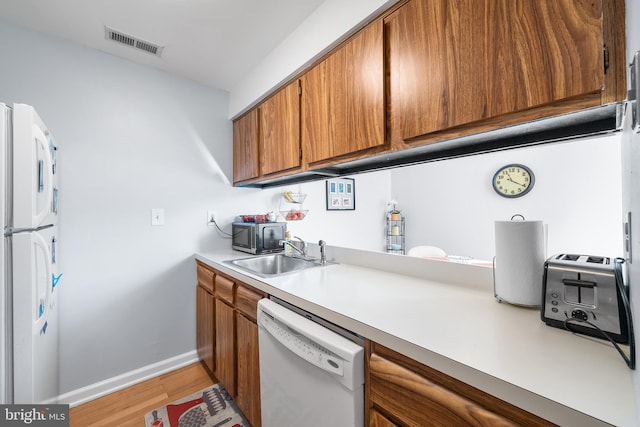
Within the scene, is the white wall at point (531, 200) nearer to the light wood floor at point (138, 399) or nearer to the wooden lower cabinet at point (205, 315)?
the wooden lower cabinet at point (205, 315)

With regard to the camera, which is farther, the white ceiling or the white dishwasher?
the white ceiling

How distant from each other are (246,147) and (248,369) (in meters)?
1.61

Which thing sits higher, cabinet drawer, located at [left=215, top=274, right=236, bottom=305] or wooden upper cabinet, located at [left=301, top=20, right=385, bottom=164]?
wooden upper cabinet, located at [left=301, top=20, right=385, bottom=164]

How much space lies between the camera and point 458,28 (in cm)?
90

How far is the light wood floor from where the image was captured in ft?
5.10

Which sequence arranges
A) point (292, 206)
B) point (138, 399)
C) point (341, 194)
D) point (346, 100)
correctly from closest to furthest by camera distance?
point (346, 100) → point (138, 399) → point (292, 206) → point (341, 194)

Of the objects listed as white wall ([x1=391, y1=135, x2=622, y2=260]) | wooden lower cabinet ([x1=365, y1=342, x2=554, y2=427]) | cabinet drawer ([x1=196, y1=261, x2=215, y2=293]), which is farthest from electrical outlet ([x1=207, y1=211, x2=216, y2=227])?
white wall ([x1=391, y1=135, x2=622, y2=260])

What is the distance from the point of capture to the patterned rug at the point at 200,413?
1.50 m

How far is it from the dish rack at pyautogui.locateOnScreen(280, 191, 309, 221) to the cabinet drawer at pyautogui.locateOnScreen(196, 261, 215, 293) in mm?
863

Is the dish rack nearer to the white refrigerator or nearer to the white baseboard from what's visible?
the white baseboard

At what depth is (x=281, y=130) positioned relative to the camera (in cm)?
175

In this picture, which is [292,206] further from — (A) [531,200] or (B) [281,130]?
(A) [531,200]

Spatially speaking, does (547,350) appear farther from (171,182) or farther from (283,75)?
(171,182)

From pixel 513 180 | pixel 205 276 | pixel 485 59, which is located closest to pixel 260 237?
pixel 205 276
